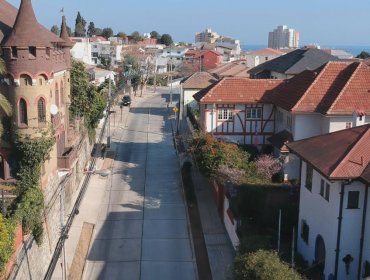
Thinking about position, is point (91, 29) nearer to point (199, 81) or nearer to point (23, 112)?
point (199, 81)

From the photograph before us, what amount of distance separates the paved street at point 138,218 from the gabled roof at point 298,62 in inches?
528

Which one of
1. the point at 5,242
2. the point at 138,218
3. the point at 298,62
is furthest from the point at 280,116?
the point at 5,242

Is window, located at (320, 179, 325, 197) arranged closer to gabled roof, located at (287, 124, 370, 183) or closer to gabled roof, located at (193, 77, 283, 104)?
gabled roof, located at (287, 124, 370, 183)

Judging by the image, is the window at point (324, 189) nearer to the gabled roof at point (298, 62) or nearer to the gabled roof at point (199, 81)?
the gabled roof at point (298, 62)

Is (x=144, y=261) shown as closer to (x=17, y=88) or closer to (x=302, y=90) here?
(x=17, y=88)

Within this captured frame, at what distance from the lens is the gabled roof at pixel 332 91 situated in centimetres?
3284

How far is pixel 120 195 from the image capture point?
131 feet

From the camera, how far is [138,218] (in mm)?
35250

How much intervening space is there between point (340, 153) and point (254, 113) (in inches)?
706

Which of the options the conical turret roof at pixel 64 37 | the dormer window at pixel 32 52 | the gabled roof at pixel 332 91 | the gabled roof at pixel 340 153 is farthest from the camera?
the conical turret roof at pixel 64 37

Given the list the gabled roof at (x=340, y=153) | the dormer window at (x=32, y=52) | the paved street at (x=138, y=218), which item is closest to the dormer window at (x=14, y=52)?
the dormer window at (x=32, y=52)

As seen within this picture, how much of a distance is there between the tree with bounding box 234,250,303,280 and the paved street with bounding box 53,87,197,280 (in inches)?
360

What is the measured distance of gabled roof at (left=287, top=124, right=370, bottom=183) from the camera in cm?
2110

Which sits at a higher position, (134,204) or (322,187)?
(322,187)
